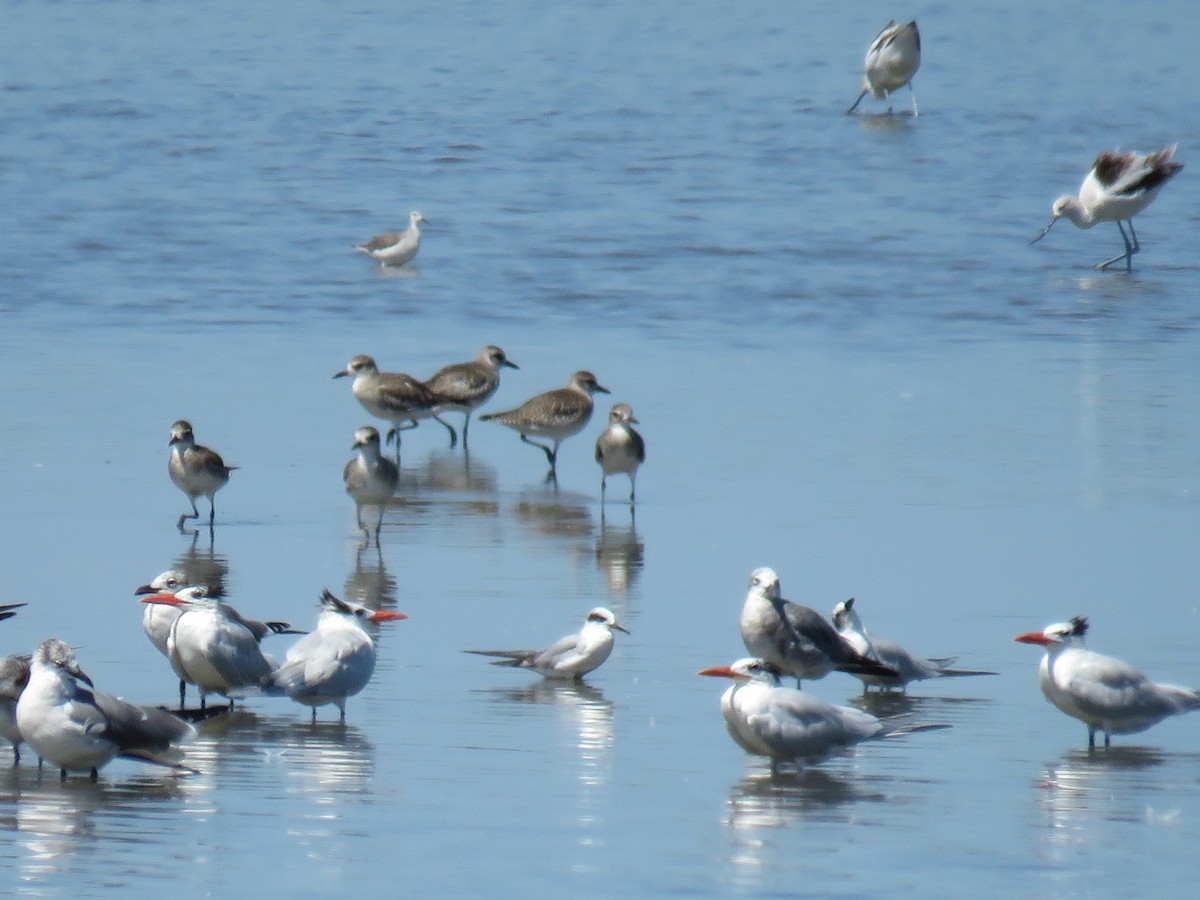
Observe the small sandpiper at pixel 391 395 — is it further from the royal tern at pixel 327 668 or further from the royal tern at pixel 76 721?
the royal tern at pixel 76 721

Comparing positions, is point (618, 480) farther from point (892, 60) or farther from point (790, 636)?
point (892, 60)

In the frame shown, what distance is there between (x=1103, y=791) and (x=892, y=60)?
1065 inches

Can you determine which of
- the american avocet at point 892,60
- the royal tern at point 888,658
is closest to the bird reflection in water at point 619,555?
the royal tern at point 888,658

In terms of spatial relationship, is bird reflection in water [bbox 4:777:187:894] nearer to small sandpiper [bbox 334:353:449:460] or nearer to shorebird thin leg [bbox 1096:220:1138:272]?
small sandpiper [bbox 334:353:449:460]

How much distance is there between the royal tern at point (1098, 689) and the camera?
344 inches

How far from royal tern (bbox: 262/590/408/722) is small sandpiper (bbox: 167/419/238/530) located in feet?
11.3

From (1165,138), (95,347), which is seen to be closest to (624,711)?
(95,347)

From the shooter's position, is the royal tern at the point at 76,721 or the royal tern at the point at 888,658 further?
the royal tern at the point at 888,658

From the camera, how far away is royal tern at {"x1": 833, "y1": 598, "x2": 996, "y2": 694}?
945 cm

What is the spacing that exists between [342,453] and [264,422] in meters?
0.83

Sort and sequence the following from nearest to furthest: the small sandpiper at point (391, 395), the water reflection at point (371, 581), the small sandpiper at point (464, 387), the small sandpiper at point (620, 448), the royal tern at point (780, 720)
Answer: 1. the royal tern at point (780, 720)
2. the water reflection at point (371, 581)
3. the small sandpiper at point (620, 448)
4. the small sandpiper at point (391, 395)
5. the small sandpiper at point (464, 387)

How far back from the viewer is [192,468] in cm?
1247

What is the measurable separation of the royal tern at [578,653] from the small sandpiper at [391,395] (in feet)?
19.1

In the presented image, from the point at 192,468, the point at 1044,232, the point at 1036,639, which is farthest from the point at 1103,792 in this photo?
the point at 1044,232
